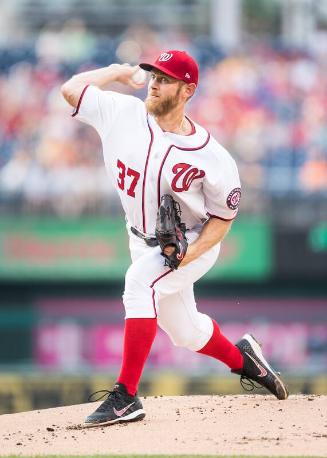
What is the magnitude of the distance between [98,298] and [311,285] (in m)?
2.63

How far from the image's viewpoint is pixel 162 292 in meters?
5.27

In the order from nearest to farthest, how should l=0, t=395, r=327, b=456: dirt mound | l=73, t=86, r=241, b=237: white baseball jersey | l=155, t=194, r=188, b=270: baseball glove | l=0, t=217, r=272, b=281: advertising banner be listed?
l=0, t=395, r=327, b=456: dirt mound → l=155, t=194, r=188, b=270: baseball glove → l=73, t=86, r=241, b=237: white baseball jersey → l=0, t=217, r=272, b=281: advertising banner

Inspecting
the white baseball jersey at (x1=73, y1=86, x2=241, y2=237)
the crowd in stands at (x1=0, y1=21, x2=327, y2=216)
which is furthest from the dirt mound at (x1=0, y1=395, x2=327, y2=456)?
the crowd in stands at (x1=0, y1=21, x2=327, y2=216)

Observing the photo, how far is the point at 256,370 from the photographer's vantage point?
5.91 meters

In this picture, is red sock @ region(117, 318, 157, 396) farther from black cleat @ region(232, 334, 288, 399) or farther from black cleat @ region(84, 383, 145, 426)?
black cleat @ region(232, 334, 288, 399)

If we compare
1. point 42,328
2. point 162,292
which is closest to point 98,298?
point 42,328

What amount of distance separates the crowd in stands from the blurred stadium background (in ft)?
0.05

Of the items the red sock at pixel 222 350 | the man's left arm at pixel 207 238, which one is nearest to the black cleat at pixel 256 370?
the red sock at pixel 222 350

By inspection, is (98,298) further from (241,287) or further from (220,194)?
(220,194)

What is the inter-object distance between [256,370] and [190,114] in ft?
24.7

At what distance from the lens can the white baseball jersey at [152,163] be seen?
16.9 feet

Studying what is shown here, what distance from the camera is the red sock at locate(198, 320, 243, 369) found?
18.6ft

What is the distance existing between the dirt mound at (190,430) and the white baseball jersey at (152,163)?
0.94 m

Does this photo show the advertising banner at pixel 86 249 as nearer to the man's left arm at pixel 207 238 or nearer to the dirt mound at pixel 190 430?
the dirt mound at pixel 190 430
